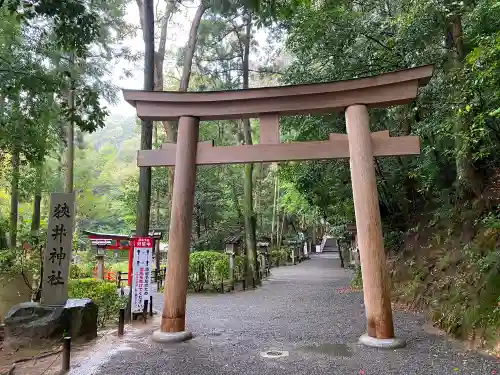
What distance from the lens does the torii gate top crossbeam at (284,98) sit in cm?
638

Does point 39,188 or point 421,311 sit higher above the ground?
point 39,188

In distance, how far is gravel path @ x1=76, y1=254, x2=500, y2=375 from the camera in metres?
5.02

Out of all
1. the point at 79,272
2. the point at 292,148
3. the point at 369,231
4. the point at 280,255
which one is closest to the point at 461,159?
the point at 369,231

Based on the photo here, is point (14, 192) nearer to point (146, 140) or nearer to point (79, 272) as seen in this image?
point (79, 272)

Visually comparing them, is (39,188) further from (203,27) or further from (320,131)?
(320,131)

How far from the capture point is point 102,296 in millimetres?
9367

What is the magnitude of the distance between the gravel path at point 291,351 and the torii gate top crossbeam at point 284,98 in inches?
157

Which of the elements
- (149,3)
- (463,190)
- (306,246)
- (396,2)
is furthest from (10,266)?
(306,246)

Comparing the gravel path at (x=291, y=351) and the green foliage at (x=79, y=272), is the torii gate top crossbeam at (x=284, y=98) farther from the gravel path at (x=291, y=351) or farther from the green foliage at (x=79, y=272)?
the green foliage at (x=79, y=272)

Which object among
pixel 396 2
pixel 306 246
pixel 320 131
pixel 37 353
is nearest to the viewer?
pixel 37 353

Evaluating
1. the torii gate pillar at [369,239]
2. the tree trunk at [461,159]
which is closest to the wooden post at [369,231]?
the torii gate pillar at [369,239]

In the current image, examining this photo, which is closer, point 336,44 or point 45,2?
point 45,2

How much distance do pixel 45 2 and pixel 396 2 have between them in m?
8.10

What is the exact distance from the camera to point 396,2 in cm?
957
